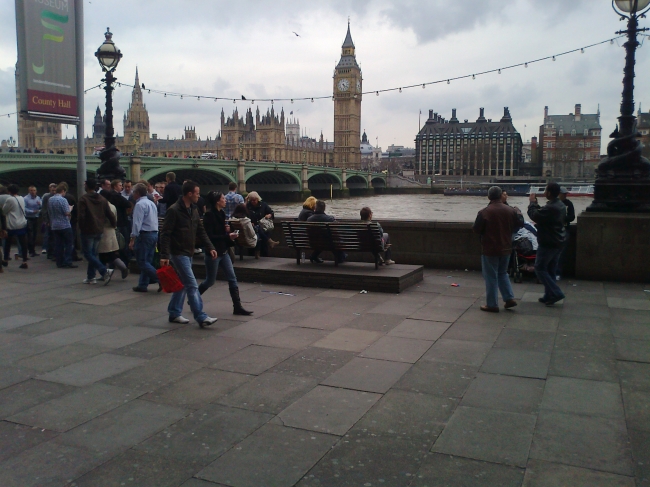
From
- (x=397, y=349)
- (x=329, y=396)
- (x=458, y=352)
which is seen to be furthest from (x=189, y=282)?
(x=458, y=352)

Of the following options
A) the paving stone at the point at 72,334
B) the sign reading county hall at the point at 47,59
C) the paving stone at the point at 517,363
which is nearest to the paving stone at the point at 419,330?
the paving stone at the point at 517,363

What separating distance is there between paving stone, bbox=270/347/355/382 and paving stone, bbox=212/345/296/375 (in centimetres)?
9

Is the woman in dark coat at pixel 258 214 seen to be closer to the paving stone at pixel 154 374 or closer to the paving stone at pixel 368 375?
the paving stone at pixel 154 374

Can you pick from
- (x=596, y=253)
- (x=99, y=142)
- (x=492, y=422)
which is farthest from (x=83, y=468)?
(x=99, y=142)

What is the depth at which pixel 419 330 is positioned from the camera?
5824mm

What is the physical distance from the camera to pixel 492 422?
142 inches

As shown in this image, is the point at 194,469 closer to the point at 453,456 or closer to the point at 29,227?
the point at 453,456

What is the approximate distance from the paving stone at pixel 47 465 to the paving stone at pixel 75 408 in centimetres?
30

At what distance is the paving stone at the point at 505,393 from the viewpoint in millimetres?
3875


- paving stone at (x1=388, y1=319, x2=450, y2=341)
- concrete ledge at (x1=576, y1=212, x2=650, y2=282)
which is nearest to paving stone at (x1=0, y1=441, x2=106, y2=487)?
paving stone at (x1=388, y1=319, x2=450, y2=341)

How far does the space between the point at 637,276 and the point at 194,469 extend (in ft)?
24.4

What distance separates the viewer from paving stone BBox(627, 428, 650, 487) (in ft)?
9.53

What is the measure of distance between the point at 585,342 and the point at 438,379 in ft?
5.89

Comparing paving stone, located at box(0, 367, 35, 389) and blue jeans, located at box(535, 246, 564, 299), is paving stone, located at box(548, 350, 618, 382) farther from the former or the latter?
paving stone, located at box(0, 367, 35, 389)
